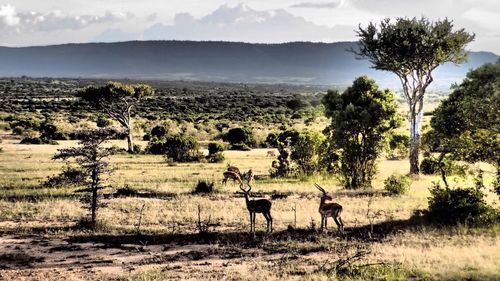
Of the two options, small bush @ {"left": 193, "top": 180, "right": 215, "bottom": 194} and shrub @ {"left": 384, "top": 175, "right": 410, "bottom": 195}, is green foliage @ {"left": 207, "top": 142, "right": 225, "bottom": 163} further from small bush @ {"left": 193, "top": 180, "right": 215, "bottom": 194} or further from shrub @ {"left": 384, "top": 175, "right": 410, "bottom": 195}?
shrub @ {"left": 384, "top": 175, "right": 410, "bottom": 195}

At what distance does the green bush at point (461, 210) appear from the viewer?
67.5 ft

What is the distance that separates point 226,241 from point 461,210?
8807mm

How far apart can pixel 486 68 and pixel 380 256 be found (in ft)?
34.7

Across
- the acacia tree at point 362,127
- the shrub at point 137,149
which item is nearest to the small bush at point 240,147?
the shrub at point 137,149

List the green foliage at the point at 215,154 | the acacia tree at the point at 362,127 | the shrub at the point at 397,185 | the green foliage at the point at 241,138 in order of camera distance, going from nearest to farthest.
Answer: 1. the shrub at the point at 397,185
2. the acacia tree at the point at 362,127
3. the green foliage at the point at 215,154
4. the green foliage at the point at 241,138

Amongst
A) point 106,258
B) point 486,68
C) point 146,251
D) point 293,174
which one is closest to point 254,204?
point 146,251

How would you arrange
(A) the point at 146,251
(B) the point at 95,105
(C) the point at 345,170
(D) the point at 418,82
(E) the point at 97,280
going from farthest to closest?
(B) the point at 95,105 → (D) the point at 418,82 → (C) the point at 345,170 → (A) the point at 146,251 → (E) the point at 97,280

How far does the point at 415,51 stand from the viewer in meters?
35.2

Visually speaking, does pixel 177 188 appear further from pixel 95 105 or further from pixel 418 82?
pixel 95 105

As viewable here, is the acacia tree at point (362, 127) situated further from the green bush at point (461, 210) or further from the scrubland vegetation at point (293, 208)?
the green bush at point (461, 210)

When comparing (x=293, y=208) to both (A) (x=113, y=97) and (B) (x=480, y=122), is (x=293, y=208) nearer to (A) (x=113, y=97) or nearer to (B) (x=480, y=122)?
(B) (x=480, y=122)

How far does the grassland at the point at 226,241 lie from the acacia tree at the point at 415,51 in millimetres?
7115

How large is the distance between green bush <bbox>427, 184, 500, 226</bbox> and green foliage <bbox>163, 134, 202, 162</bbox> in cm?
2564

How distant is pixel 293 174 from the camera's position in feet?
122
